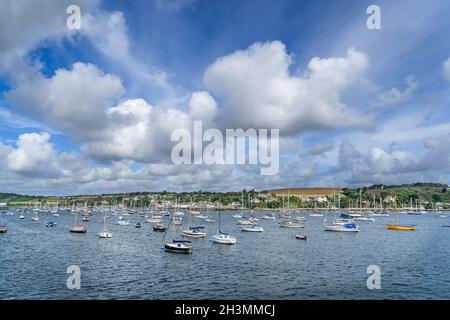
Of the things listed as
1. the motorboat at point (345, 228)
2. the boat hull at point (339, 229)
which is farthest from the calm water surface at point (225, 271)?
the motorboat at point (345, 228)

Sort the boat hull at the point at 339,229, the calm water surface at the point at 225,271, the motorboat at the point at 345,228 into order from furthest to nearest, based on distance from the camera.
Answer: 1. the motorboat at the point at 345,228
2. the boat hull at the point at 339,229
3. the calm water surface at the point at 225,271

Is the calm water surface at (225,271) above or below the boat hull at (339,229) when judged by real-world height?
below

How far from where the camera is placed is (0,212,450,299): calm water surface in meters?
37.7

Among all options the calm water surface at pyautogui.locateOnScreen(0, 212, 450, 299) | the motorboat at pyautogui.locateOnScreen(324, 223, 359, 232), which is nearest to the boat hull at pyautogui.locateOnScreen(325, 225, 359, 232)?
the motorboat at pyautogui.locateOnScreen(324, 223, 359, 232)

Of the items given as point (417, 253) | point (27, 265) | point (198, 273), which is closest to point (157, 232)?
point (27, 265)

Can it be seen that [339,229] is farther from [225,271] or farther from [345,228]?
[225,271]

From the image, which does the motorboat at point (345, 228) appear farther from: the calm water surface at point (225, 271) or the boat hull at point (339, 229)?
the calm water surface at point (225, 271)

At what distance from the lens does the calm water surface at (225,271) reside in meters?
37.7

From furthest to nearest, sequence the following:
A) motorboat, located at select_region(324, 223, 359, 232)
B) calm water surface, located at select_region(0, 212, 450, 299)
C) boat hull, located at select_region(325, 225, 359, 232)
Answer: motorboat, located at select_region(324, 223, 359, 232) → boat hull, located at select_region(325, 225, 359, 232) → calm water surface, located at select_region(0, 212, 450, 299)

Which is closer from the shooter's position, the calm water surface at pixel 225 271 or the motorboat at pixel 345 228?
the calm water surface at pixel 225 271

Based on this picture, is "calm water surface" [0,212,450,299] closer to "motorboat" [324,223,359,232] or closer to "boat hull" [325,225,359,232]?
"boat hull" [325,225,359,232]
